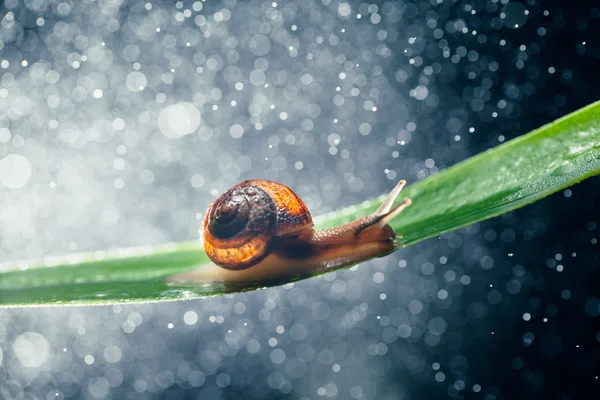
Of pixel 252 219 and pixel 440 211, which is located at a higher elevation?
pixel 440 211

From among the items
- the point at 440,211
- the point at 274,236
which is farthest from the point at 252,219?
the point at 440,211

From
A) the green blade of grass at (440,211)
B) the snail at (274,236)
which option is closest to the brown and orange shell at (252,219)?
the snail at (274,236)

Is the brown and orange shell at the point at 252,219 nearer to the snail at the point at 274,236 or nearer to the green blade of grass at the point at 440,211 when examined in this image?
the snail at the point at 274,236

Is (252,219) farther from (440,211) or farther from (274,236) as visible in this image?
(440,211)

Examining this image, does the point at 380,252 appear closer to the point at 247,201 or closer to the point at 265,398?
the point at 247,201

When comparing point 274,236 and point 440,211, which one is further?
point 274,236
